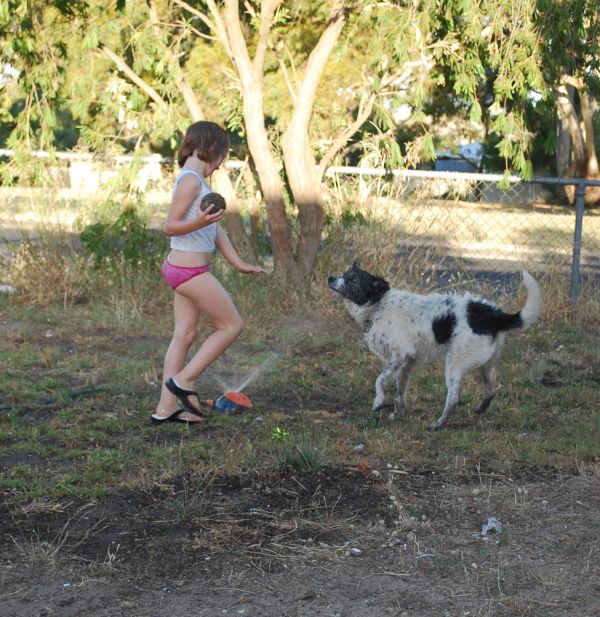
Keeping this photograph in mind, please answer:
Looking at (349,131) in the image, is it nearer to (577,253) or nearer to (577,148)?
(577,253)

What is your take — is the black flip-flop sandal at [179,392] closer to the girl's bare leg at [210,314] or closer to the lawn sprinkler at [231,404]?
the girl's bare leg at [210,314]

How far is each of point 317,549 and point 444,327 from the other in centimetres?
238

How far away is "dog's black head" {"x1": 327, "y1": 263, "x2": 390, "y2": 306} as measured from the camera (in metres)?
6.60

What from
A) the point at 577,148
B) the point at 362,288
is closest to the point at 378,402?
the point at 362,288

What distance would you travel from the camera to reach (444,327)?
6.18 metres

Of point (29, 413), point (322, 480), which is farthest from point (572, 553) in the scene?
point (29, 413)

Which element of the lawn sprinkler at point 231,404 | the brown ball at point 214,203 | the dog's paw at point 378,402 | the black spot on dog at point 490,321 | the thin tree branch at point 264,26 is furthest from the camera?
the thin tree branch at point 264,26

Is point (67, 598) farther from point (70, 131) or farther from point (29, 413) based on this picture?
point (70, 131)

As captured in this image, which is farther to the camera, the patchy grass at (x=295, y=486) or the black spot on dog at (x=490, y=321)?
the black spot on dog at (x=490, y=321)

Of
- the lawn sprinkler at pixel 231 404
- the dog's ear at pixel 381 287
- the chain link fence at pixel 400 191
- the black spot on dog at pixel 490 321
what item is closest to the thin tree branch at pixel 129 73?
the chain link fence at pixel 400 191

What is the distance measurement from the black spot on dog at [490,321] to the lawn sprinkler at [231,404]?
1550 mm

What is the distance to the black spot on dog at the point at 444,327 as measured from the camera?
6.15 metres

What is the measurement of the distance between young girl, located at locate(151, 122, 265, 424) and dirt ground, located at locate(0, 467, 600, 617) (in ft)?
3.57

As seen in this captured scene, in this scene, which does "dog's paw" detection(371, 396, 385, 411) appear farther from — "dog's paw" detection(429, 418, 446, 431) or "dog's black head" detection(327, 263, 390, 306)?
"dog's black head" detection(327, 263, 390, 306)
